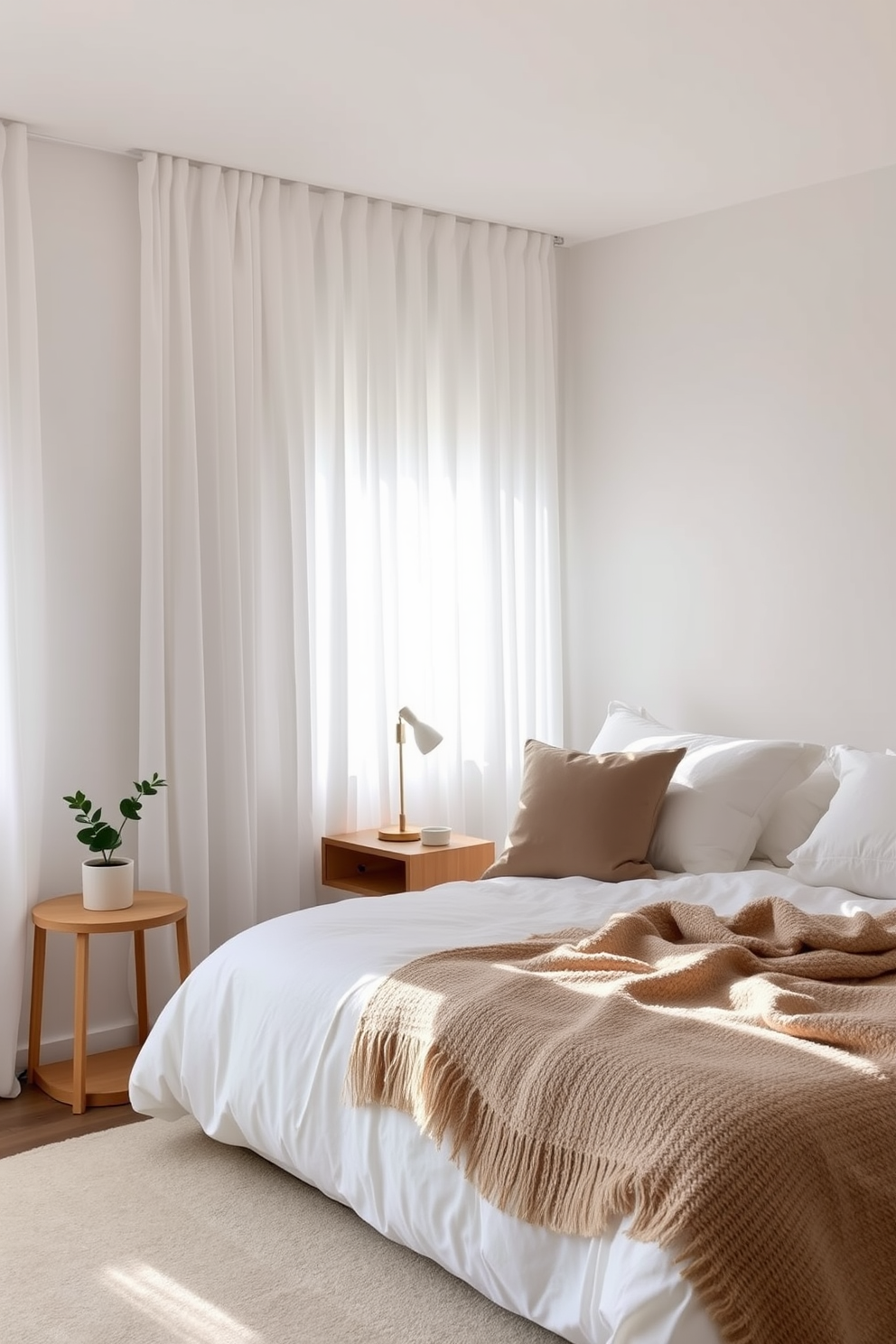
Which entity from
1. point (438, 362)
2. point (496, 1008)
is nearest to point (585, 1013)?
point (496, 1008)

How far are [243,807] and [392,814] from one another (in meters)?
0.66

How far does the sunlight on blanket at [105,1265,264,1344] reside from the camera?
7.39 feet

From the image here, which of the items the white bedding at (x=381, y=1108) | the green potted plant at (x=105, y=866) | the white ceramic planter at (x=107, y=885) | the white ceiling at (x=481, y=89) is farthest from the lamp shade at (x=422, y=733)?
the white ceiling at (x=481, y=89)

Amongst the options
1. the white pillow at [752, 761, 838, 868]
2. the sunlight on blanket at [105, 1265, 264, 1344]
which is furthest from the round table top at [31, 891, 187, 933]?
the white pillow at [752, 761, 838, 868]

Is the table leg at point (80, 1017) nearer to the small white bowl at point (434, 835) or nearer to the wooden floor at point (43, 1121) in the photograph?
the wooden floor at point (43, 1121)

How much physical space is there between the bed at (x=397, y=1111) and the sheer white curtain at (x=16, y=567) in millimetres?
740

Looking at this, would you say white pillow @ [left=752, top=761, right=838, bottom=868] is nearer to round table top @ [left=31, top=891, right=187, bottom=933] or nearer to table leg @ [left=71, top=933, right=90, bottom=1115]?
round table top @ [left=31, top=891, right=187, bottom=933]

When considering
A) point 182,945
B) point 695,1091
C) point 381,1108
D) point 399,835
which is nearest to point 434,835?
point 399,835

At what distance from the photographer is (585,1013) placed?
227cm

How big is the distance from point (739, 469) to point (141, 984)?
2501mm

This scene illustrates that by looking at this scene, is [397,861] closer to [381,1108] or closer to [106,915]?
[106,915]

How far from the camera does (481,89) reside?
3312mm

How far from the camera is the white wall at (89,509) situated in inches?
147

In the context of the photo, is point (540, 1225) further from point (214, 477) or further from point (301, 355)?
point (301, 355)
